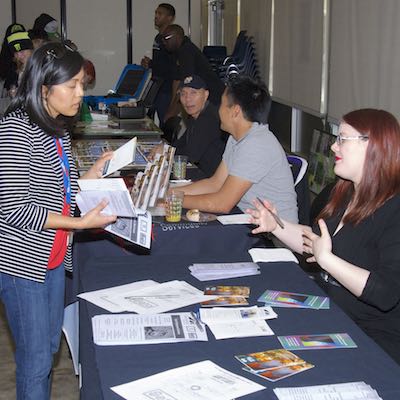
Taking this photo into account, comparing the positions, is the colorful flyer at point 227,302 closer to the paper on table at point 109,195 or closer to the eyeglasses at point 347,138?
the paper on table at point 109,195

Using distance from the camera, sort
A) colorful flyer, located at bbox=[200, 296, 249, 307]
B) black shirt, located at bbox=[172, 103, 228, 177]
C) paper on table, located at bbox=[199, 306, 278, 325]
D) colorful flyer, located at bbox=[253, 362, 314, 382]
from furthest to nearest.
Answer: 1. black shirt, located at bbox=[172, 103, 228, 177]
2. colorful flyer, located at bbox=[200, 296, 249, 307]
3. paper on table, located at bbox=[199, 306, 278, 325]
4. colorful flyer, located at bbox=[253, 362, 314, 382]

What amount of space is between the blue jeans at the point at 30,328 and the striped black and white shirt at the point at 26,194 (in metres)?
0.06

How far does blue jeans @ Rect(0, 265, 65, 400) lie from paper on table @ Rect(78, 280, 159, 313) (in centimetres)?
17

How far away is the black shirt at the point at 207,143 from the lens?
14.8 ft

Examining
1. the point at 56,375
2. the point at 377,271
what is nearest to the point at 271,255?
the point at 377,271

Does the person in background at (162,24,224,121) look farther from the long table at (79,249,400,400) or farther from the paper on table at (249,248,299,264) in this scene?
the long table at (79,249,400,400)

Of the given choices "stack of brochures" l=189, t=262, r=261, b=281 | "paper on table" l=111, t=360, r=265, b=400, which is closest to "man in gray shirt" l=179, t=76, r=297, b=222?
"stack of brochures" l=189, t=262, r=261, b=281

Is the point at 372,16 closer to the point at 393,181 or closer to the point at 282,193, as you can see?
the point at 282,193

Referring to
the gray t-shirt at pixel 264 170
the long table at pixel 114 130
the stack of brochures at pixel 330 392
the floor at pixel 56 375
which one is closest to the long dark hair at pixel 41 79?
the stack of brochures at pixel 330 392

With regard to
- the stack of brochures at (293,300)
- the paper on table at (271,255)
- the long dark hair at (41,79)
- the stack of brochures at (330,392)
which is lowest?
the paper on table at (271,255)

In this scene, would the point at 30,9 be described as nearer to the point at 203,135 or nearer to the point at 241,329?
the point at 203,135

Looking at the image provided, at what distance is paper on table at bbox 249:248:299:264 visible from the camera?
2607 millimetres

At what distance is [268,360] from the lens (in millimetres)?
1789

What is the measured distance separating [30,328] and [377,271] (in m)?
1.12
